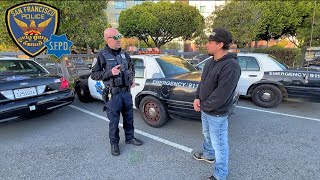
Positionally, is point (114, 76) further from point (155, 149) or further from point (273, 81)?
point (273, 81)

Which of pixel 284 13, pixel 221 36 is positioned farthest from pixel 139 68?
pixel 284 13

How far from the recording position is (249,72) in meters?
5.35

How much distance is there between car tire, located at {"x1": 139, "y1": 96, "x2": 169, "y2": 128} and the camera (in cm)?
380

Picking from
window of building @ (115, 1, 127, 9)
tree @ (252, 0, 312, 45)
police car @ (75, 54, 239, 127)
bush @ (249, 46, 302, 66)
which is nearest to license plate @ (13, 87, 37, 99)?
police car @ (75, 54, 239, 127)

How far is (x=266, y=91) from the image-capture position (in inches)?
203

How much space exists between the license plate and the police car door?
471 cm

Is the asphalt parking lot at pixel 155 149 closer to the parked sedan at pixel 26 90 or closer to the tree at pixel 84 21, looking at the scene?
the parked sedan at pixel 26 90

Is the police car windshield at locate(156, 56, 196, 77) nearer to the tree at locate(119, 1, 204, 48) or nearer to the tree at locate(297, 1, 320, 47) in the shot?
the tree at locate(297, 1, 320, 47)

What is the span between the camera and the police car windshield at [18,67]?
13.5 ft

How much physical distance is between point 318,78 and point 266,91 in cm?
107

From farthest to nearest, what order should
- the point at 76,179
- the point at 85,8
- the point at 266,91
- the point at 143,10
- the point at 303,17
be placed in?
the point at 143,10
the point at 303,17
the point at 85,8
the point at 266,91
the point at 76,179

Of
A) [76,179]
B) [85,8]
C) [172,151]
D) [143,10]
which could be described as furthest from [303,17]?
[76,179]

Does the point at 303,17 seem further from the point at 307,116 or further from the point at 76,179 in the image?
the point at 76,179

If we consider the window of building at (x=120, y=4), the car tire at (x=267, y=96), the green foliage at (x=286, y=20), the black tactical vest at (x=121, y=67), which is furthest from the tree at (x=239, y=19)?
the window of building at (x=120, y=4)
